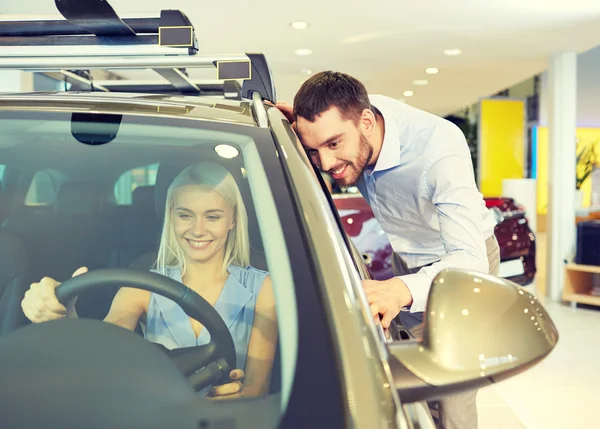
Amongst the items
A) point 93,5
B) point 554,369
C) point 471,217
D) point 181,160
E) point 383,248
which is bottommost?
point 554,369

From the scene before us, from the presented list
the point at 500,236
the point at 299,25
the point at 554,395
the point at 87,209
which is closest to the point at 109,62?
the point at 87,209

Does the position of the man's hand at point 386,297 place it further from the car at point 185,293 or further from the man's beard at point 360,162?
the man's beard at point 360,162

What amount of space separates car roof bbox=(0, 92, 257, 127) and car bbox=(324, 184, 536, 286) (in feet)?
8.27

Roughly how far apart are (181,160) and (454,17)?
457cm

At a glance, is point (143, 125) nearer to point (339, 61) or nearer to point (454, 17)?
point (454, 17)

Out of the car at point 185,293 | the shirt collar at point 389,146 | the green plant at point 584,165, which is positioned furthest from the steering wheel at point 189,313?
the green plant at point 584,165

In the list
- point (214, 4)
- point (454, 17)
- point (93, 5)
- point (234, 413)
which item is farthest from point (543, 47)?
point (234, 413)

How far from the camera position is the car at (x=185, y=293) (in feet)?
2.05

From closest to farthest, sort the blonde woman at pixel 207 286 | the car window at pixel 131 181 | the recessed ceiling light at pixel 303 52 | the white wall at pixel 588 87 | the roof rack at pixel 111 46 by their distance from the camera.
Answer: the blonde woman at pixel 207 286
the car window at pixel 131 181
the roof rack at pixel 111 46
the recessed ceiling light at pixel 303 52
the white wall at pixel 588 87

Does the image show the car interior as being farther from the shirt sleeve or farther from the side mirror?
the shirt sleeve

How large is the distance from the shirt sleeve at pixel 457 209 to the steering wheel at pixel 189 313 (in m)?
0.61

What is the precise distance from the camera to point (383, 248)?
3.48m

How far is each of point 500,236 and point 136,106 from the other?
3372 millimetres

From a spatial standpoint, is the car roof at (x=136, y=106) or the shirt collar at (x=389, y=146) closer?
the car roof at (x=136, y=106)
